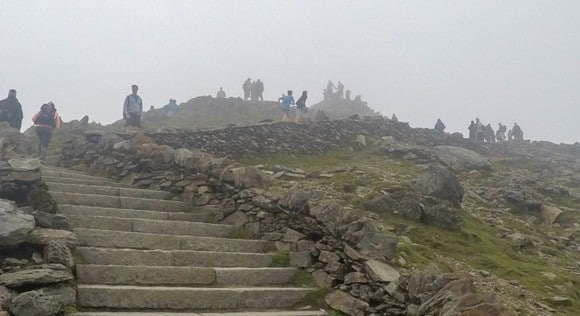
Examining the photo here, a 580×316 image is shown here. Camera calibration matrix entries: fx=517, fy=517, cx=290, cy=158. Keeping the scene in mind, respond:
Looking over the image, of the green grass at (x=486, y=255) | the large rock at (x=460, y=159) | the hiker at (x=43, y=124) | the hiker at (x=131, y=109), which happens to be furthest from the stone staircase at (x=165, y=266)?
the large rock at (x=460, y=159)

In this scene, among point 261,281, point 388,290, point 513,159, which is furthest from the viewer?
point 513,159

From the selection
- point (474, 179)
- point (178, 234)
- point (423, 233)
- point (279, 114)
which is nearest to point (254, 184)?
point (178, 234)

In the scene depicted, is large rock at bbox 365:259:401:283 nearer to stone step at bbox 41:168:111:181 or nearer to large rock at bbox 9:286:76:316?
large rock at bbox 9:286:76:316

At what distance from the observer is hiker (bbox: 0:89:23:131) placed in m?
15.9

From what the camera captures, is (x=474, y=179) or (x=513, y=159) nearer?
(x=474, y=179)

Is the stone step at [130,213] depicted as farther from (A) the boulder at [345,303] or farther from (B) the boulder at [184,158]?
(A) the boulder at [345,303]

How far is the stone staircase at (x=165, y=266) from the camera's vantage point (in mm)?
6402

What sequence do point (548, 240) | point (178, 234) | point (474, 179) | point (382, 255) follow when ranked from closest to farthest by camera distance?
point (382, 255)
point (178, 234)
point (548, 240)
point (474, 179)

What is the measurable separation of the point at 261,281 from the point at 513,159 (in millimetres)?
23317

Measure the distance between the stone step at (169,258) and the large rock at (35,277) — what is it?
3.52 ft

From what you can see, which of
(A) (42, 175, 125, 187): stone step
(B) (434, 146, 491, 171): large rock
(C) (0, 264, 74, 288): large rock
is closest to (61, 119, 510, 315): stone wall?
(A) (42, 175, 125, 187): stone step

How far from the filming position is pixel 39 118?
1438 cm

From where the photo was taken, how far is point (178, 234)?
351 inches

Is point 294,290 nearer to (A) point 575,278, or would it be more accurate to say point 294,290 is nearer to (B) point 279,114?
(A) point 575,278
